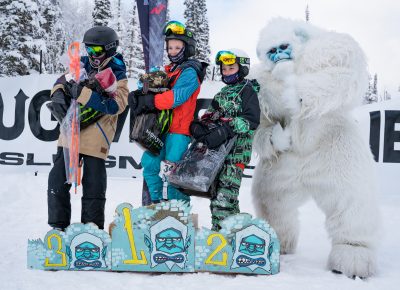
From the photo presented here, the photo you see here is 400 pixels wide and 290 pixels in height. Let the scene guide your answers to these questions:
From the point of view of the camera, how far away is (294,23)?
2.61 meters

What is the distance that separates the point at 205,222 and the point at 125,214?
1759 mm

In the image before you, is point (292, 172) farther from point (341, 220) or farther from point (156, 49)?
point (156, 49)

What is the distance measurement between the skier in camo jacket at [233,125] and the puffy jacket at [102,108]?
529 millimetres

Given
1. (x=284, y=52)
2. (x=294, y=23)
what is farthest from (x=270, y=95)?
(x=294, y=23)

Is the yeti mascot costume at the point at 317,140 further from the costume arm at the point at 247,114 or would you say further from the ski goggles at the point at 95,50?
the ski goggles at the point at 95,50

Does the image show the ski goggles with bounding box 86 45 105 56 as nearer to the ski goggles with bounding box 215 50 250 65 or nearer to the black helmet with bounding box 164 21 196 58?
the black helmet with bounding box 164 21 196 58

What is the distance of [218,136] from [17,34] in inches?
514

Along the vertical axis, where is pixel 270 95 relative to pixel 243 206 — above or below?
above

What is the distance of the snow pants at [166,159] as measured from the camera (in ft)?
8.26

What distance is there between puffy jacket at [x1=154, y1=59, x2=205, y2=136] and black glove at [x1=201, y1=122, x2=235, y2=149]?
0.23 meters

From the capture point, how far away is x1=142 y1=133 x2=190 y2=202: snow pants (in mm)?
2518

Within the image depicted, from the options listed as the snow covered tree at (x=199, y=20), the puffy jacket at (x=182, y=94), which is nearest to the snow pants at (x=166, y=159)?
the puffy jacket at (x=182, y=94)

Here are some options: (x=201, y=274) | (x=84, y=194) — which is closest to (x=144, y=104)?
(x=84, y=194)

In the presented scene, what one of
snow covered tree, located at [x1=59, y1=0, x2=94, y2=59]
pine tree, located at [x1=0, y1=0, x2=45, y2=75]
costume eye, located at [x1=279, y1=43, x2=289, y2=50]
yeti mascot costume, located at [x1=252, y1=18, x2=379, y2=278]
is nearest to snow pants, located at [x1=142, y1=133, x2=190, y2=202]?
yeti mascot costume, located at [x1=252, y1=18, x2=379, y2=278]
